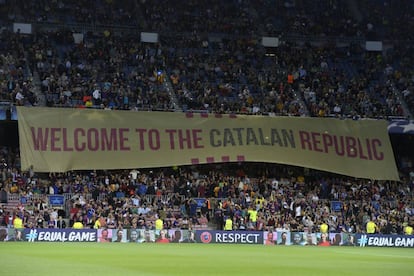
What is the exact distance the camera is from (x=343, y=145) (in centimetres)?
4747

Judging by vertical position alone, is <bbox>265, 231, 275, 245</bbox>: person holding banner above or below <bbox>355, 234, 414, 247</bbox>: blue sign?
above

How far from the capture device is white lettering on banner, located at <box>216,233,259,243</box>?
129 feet

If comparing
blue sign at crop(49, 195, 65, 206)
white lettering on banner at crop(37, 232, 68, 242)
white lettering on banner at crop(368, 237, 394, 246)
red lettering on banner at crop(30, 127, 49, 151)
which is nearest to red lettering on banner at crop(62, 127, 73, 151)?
red lettering on banner at crop(30, 127, 49, 151)

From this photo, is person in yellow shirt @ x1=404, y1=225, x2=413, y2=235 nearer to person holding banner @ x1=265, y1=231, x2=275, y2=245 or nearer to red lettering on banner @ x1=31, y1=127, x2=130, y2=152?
person holding banner @ x1=265, y1=231, x2=275, y2=245

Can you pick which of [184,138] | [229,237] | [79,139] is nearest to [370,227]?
[229,237]

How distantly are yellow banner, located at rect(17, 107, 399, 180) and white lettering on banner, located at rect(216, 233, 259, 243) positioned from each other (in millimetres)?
6871

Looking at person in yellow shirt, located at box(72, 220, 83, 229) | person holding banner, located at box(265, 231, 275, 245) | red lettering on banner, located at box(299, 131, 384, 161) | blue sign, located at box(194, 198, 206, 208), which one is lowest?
person holding banner, located at box(265, 231, 275, 245)

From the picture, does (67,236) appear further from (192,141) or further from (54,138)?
(192,141)

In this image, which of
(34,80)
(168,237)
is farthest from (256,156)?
(34,80)

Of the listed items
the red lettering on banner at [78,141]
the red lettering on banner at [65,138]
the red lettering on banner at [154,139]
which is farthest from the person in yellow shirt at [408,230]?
the red lettering on banner at [65,138]

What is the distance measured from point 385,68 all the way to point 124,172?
19516 mm

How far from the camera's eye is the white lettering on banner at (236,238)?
39.3 metres

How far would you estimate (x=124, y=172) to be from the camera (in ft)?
147

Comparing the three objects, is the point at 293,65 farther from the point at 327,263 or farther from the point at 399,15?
the point at 327,263
